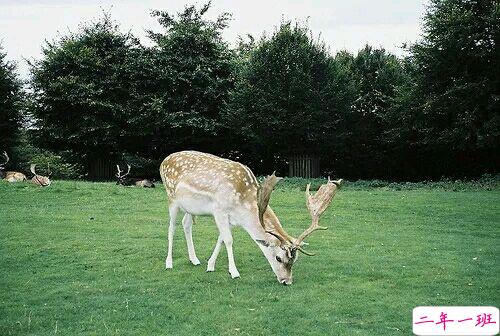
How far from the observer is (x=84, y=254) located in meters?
10.3

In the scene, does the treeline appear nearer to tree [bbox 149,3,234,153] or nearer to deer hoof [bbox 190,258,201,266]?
tree [bbox 149,3,234,153]

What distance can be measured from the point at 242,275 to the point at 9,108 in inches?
969

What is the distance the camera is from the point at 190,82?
2878 cm

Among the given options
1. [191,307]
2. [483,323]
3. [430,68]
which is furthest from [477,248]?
[430,68]

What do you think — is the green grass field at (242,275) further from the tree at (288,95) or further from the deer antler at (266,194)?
the tree at (288,95)

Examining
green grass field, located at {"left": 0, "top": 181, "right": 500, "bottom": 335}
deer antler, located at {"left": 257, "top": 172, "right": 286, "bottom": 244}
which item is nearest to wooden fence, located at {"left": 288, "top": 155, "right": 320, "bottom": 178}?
green grass field, located at {"left": 0, "top": 181, "right": 500, "bottom": 335}

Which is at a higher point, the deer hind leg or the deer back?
the deer back

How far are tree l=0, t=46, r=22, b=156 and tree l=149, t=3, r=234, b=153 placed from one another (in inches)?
276

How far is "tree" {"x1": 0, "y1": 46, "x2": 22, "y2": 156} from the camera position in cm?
2980

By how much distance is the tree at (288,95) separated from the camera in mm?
26734

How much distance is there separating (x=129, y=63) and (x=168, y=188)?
20.2 metres

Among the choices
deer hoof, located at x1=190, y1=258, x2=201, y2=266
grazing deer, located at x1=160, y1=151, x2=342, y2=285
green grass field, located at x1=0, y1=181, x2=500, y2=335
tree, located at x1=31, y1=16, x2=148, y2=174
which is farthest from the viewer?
tree, located at x1=31, y1=16, x2=148, y2=174

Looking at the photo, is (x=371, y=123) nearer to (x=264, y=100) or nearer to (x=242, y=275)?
(x=264, y=100)

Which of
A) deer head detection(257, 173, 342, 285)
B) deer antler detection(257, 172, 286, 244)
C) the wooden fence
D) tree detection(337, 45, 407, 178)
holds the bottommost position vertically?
deer head detection(257, 173, 342, 285)
